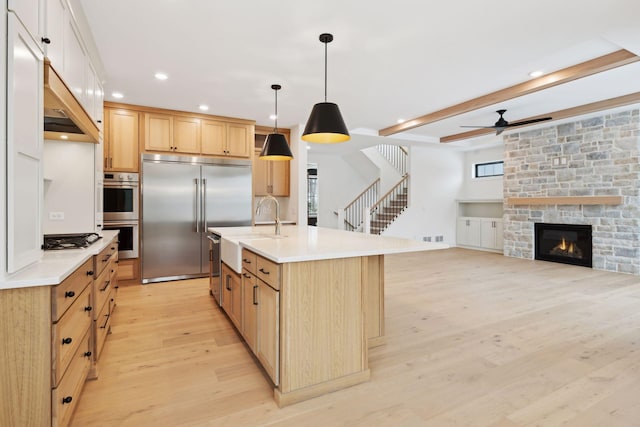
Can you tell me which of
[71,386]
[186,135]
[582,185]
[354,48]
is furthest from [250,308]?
[582,185]

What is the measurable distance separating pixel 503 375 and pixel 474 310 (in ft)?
4.61

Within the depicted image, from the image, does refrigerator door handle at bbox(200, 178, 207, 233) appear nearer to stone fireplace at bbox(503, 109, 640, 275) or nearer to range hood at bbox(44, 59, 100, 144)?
range hood at bbox(44, 59, 100, 144)

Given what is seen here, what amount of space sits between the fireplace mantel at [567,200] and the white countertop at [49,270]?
23.5ft

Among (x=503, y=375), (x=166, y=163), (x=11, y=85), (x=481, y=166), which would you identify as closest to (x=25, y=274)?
(x=11, y=85)

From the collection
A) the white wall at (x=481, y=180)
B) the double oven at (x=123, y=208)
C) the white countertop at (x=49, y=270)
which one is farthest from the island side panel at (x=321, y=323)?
the white wall at (x=481, y=180)

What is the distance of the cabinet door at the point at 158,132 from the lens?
16.0 ft

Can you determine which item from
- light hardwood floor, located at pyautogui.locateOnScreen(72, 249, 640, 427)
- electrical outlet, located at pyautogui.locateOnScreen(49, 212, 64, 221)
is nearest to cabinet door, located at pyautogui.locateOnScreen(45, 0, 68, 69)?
electrical outlet, located at pyautogui.locateOnScreen(49, 212, 64, 221)

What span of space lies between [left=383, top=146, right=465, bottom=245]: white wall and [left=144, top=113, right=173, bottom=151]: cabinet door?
5235 mm

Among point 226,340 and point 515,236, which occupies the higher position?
point 515,236

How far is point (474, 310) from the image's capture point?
357 centimetres

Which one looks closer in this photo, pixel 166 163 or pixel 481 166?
pixel 166 163

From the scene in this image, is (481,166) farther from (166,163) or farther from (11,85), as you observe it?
(11,85)

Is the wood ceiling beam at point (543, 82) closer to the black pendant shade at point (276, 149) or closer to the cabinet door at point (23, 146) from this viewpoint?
the black pendant shade at point (276, 149)

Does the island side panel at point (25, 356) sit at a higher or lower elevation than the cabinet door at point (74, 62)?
lower
